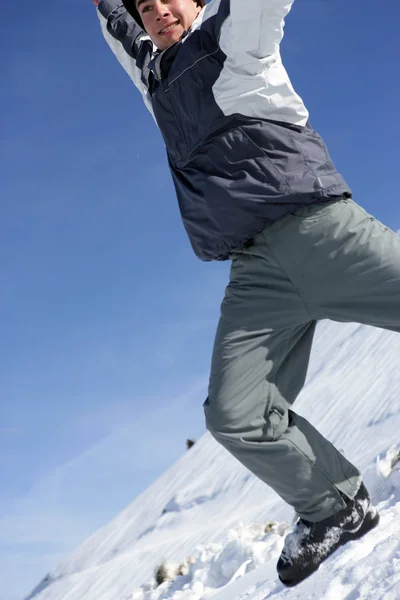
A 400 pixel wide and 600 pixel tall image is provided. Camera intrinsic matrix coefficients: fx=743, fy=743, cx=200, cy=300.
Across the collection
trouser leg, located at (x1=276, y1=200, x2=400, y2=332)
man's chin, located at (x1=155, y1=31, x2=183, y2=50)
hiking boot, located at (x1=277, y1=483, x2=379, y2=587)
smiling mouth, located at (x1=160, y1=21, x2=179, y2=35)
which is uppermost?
smiling mouth, located at (x1=160, y1=21, x2=179, y2=35)

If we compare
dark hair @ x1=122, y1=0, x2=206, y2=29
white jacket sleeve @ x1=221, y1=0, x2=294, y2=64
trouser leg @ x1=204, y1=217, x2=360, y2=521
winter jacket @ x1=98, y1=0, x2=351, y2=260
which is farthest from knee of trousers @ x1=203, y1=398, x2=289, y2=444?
dark hair @ x1=122, y1=0, x2=206, y2=29

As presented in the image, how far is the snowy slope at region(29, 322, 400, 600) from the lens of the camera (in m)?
2.92

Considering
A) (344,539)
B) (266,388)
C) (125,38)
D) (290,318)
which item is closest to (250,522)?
(344,539)

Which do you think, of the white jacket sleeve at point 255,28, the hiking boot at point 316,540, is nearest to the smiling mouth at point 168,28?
the white jacket sleeve at point 255,28

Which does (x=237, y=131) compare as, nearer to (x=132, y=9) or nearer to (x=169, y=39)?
(x=169, y=39)

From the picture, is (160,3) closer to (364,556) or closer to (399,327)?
(399,327)

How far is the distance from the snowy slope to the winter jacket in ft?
4.31

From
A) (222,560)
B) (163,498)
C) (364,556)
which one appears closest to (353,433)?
(163,498)

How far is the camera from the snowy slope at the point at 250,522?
292 cm

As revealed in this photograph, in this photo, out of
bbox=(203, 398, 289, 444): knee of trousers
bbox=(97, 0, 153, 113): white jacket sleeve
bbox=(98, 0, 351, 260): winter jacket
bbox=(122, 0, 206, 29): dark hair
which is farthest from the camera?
bbox=(122, 0, 206, 29): dark hair

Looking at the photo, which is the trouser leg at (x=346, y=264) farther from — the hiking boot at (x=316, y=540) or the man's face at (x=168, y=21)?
the man's face at (x=168, y=21)

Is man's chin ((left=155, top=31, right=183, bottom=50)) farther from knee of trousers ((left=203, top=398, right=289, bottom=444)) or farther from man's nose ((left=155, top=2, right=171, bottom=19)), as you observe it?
knee of trousers ((left=203, top=398, right=289, bottom=444))

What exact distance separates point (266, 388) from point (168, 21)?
60.9 inches

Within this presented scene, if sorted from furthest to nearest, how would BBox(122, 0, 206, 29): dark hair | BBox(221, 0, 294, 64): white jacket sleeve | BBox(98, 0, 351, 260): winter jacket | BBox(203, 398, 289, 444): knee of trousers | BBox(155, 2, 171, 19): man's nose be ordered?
BBox(122, 0, 206, 29): dark hair < BBox(155, 2, 171, 19): man's nose < BBox(203, 398, 289, 444): knee of trousers < BBox(98, 0, 351, 260): winter jacket < BBox(221, 0, 294, 64): white jacket sleeve
